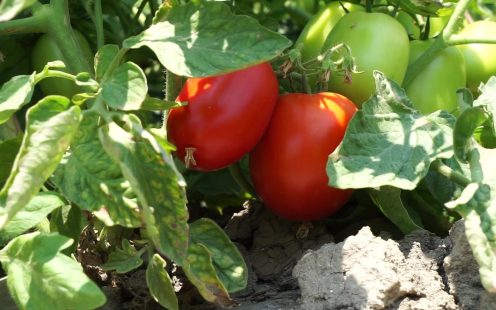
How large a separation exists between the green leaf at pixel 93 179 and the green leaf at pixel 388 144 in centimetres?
23

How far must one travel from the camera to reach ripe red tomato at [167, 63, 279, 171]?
916 millimetres

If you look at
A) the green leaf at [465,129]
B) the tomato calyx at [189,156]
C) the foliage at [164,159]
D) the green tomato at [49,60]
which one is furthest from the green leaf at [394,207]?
the green tomato at [49,60]

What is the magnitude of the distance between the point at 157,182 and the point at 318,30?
50 centimetres

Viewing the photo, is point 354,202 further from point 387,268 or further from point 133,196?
point 133,196

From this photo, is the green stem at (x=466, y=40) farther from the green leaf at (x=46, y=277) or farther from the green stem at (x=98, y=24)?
the green leaf at (x=46, y=277)

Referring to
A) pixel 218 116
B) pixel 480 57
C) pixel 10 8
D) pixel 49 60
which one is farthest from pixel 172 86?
pixel 480 57

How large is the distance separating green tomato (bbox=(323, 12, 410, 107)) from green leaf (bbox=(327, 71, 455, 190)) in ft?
0.35

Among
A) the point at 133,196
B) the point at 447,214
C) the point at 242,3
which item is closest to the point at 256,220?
the point at 447,214

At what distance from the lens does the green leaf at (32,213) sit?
79cm

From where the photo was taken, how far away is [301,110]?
97 cm

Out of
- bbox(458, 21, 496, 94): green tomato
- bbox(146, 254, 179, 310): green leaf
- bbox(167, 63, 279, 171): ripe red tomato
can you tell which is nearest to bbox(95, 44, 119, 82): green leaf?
bbox(167, 63, 279, 171): ripe red tomato

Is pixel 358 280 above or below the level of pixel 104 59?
below

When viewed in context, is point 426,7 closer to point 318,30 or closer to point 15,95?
point 318,30

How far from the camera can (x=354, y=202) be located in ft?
3.70
